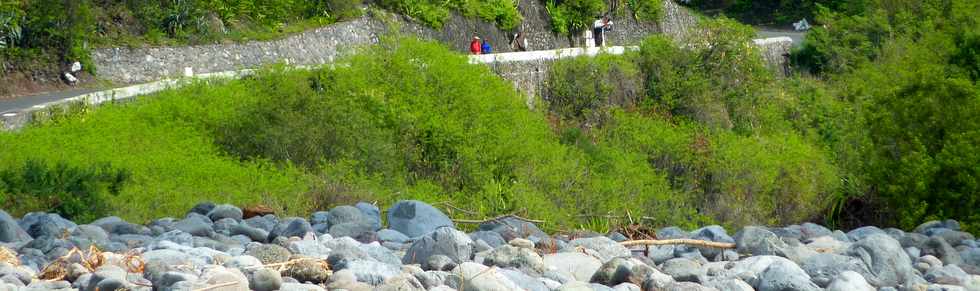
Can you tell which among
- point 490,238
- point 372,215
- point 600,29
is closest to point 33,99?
point 372,215

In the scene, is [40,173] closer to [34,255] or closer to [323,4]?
[34,255]

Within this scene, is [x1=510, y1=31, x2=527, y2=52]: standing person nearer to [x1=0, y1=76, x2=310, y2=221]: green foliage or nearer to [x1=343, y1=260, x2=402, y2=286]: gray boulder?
[x1=0, y1=76, x2=310, y2=221]: green foliage

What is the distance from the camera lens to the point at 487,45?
37281mm

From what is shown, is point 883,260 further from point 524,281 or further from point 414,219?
point 414,219

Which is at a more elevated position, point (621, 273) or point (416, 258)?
point (416, 258)

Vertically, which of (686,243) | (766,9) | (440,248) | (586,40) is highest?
(440,248)

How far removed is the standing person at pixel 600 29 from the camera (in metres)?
43.2

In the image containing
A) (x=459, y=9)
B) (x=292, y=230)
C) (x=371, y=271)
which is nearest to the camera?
(x=371, y=271)

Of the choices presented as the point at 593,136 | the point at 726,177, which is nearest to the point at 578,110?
the point at 593,136

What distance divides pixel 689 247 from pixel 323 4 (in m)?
25.2

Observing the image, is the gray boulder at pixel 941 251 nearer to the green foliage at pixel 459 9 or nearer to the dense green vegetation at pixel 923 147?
the dense green vegetation at pixel 923 147

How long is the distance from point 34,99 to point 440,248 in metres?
18.3

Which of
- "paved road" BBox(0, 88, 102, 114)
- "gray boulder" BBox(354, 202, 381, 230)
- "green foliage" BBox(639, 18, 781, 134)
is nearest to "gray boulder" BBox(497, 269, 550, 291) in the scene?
"gray boulder" BBox(354, 202, 381, 230)

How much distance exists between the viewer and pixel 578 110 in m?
35.3
